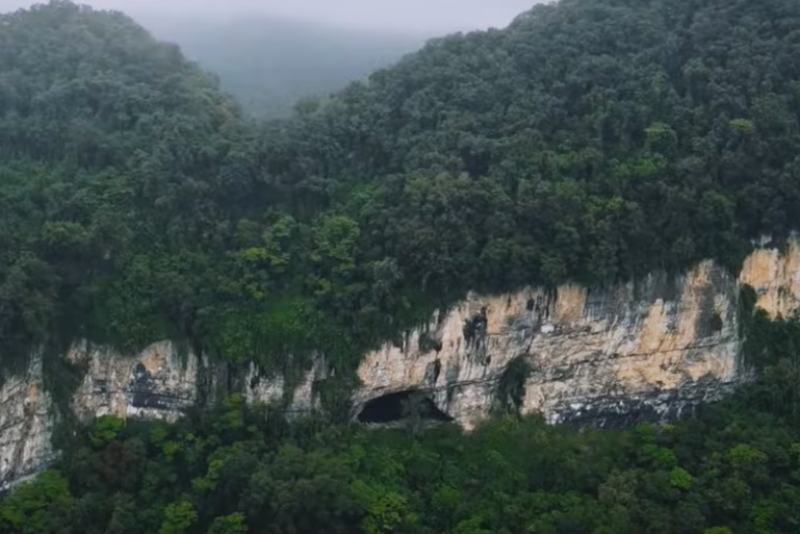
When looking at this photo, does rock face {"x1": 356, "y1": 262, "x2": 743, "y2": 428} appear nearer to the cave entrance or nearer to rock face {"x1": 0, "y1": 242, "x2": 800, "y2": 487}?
rock face {"x1": 0, "y1": 242, "x2": 800, "y2": 487}

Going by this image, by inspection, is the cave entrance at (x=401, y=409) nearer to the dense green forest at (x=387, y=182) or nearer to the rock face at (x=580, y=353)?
the rock face at (x=580, y=353)

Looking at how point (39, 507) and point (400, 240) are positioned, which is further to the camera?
point (400, 240)

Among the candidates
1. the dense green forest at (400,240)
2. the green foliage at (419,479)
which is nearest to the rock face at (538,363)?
the dense green forest at (400,240)

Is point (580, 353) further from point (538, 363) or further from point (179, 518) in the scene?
point (179, 518)

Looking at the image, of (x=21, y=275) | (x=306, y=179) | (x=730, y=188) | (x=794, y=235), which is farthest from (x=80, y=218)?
(x=794, y=235)

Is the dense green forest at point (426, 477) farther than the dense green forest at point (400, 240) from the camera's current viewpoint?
No

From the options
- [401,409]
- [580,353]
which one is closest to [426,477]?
[401,409]

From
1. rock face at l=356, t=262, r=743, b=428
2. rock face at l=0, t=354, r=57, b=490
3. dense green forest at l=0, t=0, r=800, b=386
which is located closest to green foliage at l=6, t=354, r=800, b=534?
rock face at l=0, t=354, r=57, b=490
